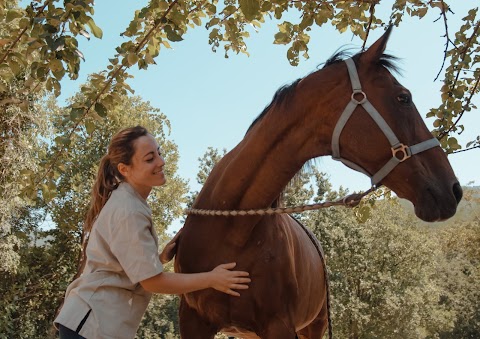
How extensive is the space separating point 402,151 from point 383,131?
0.44 ft

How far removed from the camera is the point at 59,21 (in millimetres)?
2314

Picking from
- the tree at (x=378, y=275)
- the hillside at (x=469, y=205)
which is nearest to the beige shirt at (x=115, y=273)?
the hillside at (x=469, y=205)

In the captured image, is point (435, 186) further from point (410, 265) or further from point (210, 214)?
point (410, 265)

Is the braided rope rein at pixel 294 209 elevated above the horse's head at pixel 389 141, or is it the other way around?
the horse's head at pixel 389 141

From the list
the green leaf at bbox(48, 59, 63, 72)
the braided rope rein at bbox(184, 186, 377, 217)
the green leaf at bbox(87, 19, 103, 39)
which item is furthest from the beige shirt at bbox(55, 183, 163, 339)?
the green leaf at bbox(87, 19, 103, 39)

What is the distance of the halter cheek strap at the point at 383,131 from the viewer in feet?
7.29

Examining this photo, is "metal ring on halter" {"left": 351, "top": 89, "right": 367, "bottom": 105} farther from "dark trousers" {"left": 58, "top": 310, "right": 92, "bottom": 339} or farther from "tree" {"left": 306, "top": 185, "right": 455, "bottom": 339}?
"tree" {"left": 306, "top": 185, "right": 455, "bottom": 339}

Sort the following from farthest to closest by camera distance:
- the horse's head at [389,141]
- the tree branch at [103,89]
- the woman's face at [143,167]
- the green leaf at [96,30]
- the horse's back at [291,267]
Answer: the tree branch at [103,89] → the horse's back at [291,267] → the woman's face at [143,167] → the green leaf at [96,30] → the horse's head at [389,141]

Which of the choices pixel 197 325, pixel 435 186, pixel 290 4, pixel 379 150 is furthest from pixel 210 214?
pixel 290 4

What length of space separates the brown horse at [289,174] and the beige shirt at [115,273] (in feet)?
1.81

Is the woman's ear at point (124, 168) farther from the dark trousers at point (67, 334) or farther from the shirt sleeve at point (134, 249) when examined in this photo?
the dark trousers at point (67, 334)

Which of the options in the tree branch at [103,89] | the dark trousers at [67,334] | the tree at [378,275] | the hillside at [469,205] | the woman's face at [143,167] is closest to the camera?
the dark trousers at [67,334]

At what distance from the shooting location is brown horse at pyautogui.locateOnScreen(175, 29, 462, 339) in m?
2.24

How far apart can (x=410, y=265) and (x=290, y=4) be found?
1132 inches
